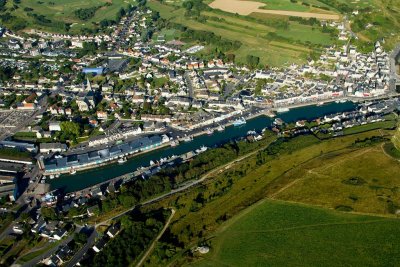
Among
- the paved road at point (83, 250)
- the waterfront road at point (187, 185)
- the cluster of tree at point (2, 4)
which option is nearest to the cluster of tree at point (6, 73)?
the cluster of tree at point (2, 4)

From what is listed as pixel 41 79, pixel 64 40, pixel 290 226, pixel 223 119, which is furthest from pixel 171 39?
pixel 290 226

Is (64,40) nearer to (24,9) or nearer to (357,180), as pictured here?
(24,9)

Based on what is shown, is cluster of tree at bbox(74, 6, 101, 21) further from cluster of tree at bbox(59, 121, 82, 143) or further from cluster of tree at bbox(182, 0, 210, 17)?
cluster of tree at bbox(59, 121, 82, 143)

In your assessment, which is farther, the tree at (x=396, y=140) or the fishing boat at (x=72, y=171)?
the fishing boat at (x=72, y=171)

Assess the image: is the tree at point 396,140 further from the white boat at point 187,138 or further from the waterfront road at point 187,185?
the white boat at point 187,138

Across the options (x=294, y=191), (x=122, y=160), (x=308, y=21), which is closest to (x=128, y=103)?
(x=122, y=160)

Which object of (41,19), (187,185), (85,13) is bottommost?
(187,185)

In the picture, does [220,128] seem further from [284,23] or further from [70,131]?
[284,23]
